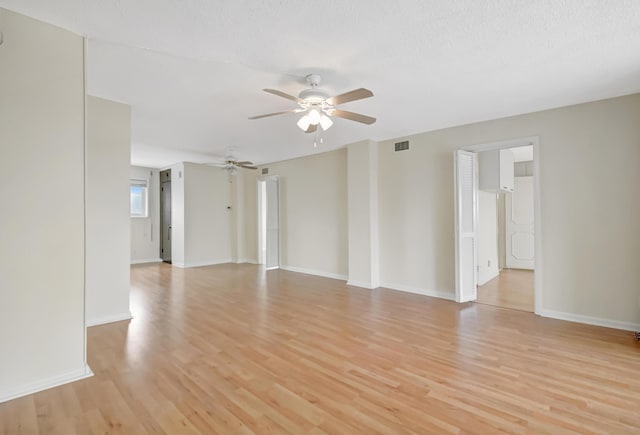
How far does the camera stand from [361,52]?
2381mm

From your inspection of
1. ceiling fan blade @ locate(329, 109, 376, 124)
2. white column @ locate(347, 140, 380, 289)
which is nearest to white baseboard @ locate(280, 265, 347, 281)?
white column @ locate(347, 140, 380, 289)

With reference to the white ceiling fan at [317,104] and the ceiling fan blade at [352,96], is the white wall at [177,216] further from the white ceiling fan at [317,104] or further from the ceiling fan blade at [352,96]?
the ceiling fan blade at [352,96]

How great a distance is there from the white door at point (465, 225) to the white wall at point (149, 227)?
779 centimetres

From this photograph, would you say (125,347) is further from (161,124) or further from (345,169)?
(345,169)

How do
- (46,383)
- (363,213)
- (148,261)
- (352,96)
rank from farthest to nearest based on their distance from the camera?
(148,261) < (363,213) < (352,96) < (46,383)

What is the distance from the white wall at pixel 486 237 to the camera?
559 cm

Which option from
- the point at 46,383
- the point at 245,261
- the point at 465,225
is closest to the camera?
the point at 46,383

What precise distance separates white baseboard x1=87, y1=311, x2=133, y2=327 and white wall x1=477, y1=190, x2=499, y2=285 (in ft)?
18.4

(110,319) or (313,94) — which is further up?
(313,94)

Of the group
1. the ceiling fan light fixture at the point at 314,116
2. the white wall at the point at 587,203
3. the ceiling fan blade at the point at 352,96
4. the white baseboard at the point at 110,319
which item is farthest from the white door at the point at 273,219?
the ceiling fan blade at the point at 352,96

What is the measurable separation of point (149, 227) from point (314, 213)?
4991mm

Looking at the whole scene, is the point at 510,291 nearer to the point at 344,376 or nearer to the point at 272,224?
the point at 344,376

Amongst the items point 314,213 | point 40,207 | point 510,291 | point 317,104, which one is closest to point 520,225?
point 510,291

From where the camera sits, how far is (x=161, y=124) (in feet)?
14.1
